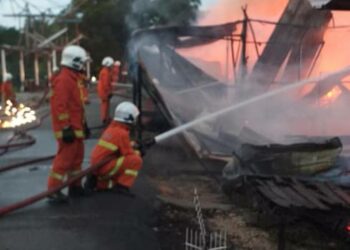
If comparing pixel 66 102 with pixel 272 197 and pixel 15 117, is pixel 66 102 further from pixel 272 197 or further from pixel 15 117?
pixel 15 117

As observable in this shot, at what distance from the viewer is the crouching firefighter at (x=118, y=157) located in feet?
21.1

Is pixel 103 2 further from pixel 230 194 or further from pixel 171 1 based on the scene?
pixel 230 194

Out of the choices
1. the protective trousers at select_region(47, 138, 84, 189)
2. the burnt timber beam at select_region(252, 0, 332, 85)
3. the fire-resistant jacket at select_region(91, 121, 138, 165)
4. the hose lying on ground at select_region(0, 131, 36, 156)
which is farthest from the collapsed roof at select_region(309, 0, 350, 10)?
the hose lying on ground at select_region(0, 131, 36, 156)

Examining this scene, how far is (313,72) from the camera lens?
36.3ft

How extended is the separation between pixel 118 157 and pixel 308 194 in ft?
7.27

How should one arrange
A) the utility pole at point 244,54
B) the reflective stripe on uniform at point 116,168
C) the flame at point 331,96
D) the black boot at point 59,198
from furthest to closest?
the utility pole at point 244,54 < the flame at point 331,96 < the reflective stripe on uniform at point 116,168 < the black boot at point 59,198

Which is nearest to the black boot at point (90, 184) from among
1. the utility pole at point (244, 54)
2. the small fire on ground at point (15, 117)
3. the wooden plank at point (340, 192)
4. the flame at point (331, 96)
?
the wooden plank at point (340, 192)

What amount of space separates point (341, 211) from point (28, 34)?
111 ft

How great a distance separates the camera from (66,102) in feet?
19.6

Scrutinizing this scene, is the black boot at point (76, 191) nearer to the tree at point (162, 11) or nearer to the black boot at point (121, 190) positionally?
the black boot at point (121, 190)

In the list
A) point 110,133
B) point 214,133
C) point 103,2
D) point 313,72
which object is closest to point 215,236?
point 110,133

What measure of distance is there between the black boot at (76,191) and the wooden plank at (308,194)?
8.14ft

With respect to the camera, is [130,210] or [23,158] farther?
[23,158]

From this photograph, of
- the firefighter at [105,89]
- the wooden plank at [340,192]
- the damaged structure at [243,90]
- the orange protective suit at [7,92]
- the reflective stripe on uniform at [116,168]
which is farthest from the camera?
the orange protective suit at [7,92]
